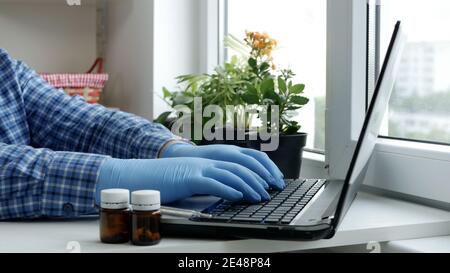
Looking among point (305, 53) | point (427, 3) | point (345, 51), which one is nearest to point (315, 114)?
point (305, 53)

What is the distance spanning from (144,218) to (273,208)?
0.18m

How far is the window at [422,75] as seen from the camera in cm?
109

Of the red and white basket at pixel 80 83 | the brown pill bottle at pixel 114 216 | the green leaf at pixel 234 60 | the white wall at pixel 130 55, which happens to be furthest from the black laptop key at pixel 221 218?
the red and white basket at pixel 80 83

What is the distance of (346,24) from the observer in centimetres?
128

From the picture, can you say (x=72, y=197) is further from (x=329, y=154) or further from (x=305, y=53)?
(x=305, y=53)

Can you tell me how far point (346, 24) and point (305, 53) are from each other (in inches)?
11.3

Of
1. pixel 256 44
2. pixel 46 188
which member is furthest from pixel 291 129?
pixel 46 188

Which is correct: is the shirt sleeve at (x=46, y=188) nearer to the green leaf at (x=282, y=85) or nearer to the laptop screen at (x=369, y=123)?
the laptop screen at (x=369, y=123)

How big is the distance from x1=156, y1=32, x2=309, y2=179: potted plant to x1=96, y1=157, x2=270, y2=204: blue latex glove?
334 mm

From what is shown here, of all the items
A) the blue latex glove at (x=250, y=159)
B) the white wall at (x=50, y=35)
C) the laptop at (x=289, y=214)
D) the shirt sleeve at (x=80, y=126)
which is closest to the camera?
the laptop at (x=289, y=214)

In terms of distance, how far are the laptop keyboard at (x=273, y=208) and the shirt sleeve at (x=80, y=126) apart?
0.29m

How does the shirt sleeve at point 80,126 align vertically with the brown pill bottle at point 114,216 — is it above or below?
above

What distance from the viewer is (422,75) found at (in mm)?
1148

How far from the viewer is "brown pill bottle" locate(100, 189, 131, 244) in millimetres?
771
